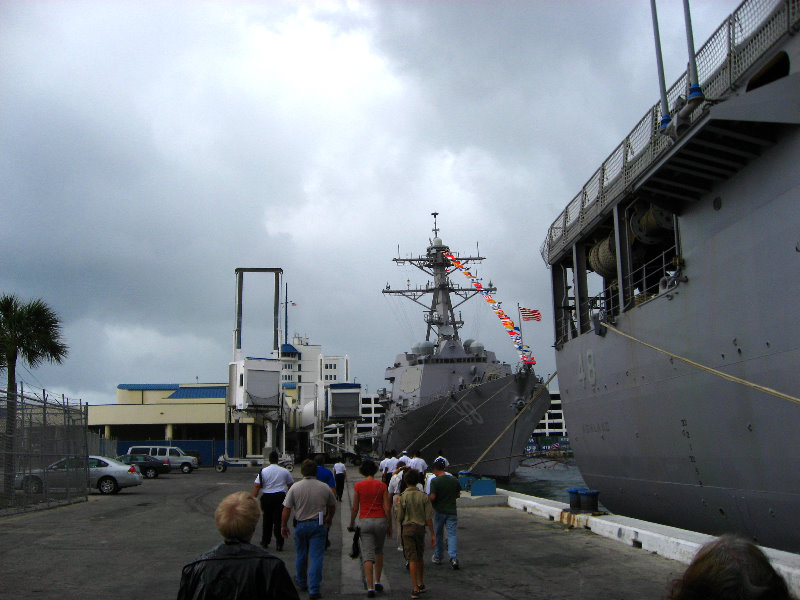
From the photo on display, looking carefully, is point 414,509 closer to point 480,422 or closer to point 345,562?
point 345,562

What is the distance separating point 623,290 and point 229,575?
1207 cm

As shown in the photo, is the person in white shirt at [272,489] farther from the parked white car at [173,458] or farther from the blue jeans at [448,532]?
the parked white car at [173,458]

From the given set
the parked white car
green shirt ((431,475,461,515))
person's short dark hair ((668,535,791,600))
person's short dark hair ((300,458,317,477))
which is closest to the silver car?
person's short dark hair ((300,458,317,477))

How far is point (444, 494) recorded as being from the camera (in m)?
8.70

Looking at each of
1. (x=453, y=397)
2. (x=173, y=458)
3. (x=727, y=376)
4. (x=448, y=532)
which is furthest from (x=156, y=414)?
(x=727, y=376)

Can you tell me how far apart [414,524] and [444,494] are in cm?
136

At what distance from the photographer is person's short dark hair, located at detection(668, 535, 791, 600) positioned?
179cm

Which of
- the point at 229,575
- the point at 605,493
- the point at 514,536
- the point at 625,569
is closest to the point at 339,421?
the point at 605,493

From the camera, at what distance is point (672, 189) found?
11523 millimetres

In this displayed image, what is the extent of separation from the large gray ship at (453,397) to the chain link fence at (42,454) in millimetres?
15775

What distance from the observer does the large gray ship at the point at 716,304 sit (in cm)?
859

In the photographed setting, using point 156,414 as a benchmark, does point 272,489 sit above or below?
below

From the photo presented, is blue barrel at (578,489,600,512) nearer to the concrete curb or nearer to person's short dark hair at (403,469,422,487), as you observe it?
the concrete curb

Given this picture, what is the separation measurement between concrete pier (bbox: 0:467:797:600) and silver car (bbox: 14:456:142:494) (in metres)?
1.48
